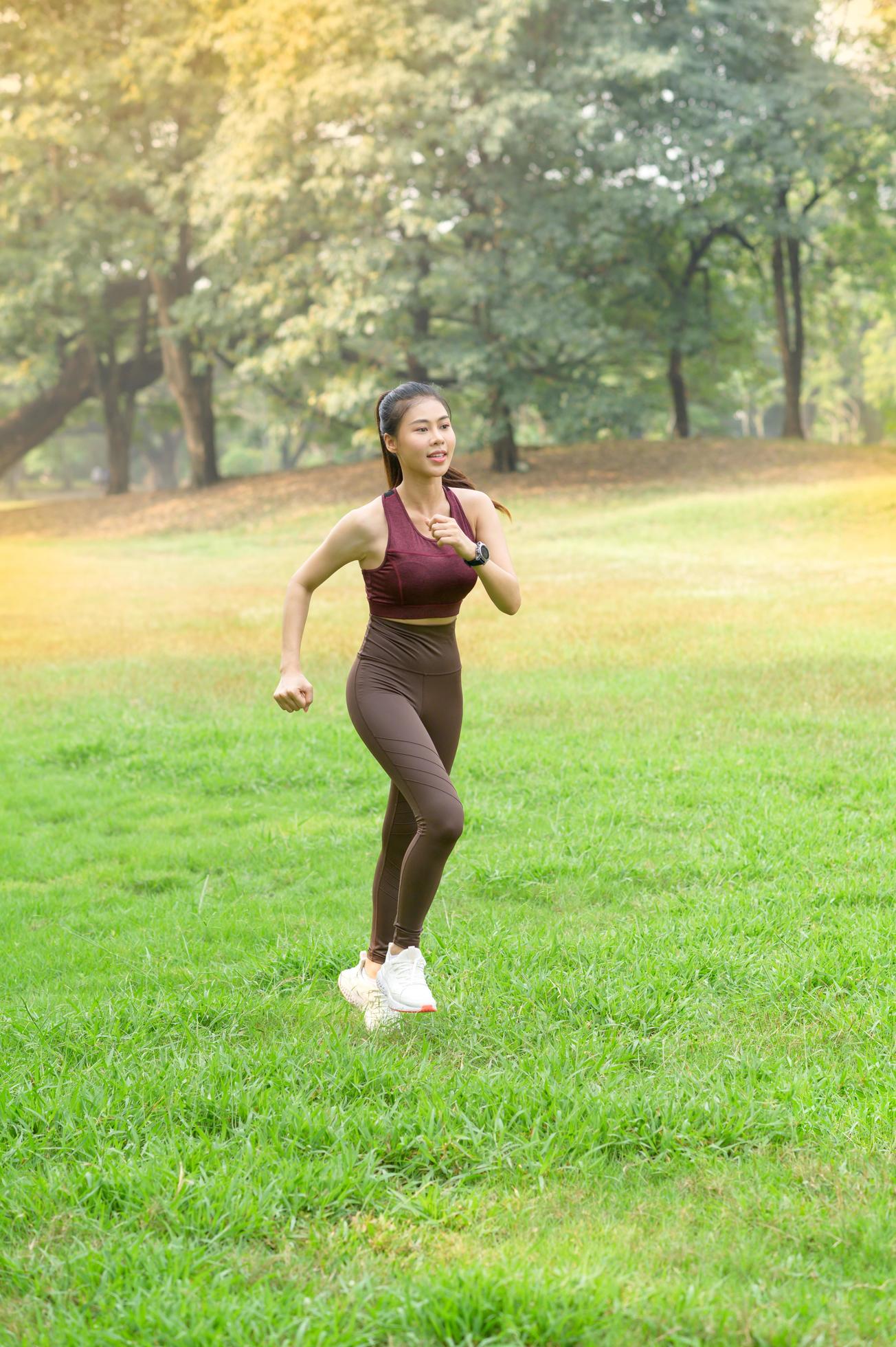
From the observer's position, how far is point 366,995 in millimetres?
4695

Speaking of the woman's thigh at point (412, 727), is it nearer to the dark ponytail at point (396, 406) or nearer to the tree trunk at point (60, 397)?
the dark ponytail at point (396, 406)

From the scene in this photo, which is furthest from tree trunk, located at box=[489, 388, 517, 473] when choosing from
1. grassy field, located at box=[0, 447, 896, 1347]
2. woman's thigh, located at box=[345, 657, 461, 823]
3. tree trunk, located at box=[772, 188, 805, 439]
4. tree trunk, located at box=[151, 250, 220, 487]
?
woman's thigh, located at box=[345, 657, 461, 823]

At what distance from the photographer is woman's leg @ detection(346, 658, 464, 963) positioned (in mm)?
4344

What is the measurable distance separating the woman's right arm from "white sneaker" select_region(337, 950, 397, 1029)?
1.02 m

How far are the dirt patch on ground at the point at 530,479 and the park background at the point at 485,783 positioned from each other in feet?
0.88

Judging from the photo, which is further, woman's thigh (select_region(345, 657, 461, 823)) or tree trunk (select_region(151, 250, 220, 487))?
tree trunk (select_region(151, 250, 220, 487))

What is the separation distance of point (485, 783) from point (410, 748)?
3.75m

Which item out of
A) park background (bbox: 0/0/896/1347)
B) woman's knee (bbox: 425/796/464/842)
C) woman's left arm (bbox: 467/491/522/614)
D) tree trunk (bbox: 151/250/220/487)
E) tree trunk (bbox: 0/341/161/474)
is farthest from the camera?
tree trunk (bbox: 0/341/161/474)

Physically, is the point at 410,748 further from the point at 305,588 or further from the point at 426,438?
the point at 426,438

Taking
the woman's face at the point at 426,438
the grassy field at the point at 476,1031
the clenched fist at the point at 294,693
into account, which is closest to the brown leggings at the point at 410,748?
the clenched fist at the point at 294,693

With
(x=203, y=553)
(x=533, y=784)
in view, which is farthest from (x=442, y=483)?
(x=203, y=553)

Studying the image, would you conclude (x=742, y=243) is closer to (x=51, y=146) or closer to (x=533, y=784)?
(x=51, y=146)

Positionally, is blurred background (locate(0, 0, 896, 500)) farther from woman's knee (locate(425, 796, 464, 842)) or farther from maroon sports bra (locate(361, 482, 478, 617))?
woman's knee (locate(425, 796, 464, 842))

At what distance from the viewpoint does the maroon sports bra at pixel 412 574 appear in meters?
4.48
